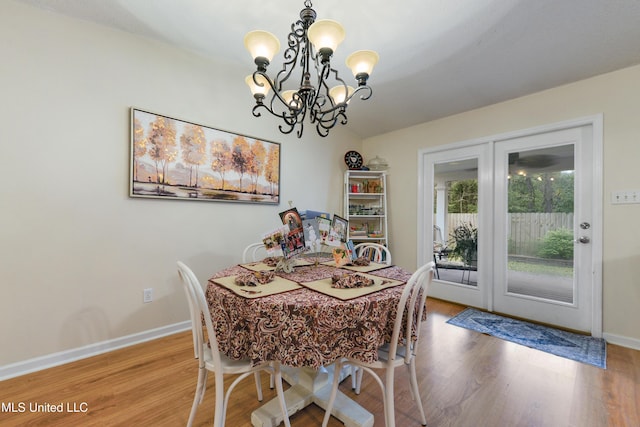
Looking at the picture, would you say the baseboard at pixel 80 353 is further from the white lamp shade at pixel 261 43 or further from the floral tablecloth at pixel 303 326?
the white lamp shade at pixel 261 43

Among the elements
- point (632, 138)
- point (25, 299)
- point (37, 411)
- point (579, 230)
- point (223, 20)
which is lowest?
point (37, 411)

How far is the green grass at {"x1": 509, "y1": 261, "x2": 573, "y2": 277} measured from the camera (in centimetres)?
255

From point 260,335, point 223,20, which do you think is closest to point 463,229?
point 260,335

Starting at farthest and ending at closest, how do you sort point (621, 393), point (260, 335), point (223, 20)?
point (223, 20) < point (621, 393) < point (260, 335)

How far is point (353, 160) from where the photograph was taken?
3.87 meters

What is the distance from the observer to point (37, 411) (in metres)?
1.43

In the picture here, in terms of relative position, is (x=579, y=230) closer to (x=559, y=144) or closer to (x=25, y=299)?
(x=559, y=144)

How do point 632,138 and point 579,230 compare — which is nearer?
point 632,138

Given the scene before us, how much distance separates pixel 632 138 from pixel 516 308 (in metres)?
1.80

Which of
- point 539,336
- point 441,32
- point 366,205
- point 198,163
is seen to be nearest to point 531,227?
point 539,336

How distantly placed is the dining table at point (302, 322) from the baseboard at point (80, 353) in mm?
1414

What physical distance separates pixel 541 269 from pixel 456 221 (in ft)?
3.08

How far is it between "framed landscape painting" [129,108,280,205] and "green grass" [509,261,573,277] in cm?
269

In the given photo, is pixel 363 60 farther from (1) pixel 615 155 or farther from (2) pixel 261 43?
(1) pixel 615 155
